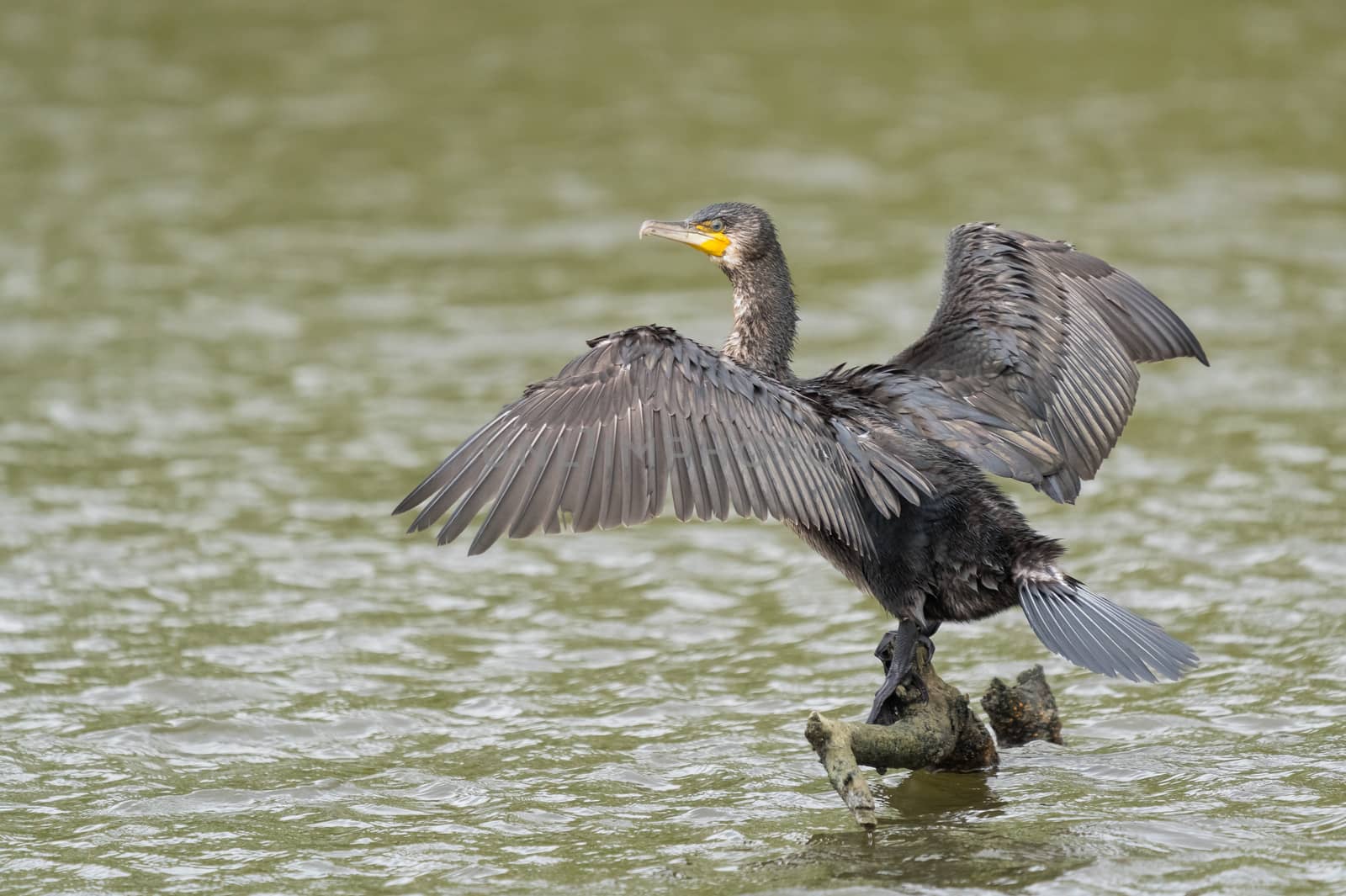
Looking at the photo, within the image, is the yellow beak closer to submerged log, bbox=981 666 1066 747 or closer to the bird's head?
the bird's head

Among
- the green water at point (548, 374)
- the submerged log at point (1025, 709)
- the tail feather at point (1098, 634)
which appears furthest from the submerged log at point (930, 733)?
the tail feather at point (1098, 634)

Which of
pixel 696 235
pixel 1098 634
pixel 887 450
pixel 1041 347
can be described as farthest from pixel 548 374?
pixel 1098 634

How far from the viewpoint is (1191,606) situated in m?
7.86

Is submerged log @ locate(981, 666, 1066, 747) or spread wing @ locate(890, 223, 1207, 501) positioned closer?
submerged log @ locate(981, 666, 1066, 747)

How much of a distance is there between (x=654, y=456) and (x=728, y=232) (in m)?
1.75

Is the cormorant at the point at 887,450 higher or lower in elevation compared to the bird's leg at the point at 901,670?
higher

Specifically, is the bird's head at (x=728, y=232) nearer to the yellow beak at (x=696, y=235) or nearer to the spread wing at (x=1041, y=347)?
the yellow beak at (x=696, y=235)

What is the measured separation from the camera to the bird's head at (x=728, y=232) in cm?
717

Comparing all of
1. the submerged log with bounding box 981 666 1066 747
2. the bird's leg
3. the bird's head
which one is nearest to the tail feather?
the bird's leg

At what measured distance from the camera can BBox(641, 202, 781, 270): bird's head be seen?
717cm

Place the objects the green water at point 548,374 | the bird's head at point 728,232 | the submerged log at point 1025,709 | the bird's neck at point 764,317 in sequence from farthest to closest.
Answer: the bird's head at point 728,232, the bird's neck at point 764,317, the submerged log at point 1025,709, the green water at point 548,374

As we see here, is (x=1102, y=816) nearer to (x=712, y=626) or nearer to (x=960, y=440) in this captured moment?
(x=960, y=440)

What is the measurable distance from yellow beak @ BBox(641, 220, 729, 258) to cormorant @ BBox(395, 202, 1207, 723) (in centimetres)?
29

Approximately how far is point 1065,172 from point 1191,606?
19.8 feet
